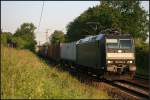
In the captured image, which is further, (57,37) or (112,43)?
(57,37)

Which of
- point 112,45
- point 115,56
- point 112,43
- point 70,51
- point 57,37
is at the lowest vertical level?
point 115,56

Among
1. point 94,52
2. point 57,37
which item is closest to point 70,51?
point 94,52

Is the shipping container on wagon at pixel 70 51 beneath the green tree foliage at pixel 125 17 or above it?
beneath

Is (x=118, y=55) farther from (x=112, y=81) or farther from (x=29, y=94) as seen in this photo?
(x=29, y=94)

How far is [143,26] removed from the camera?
2450 inches

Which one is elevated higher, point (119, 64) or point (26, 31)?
point (26, 31)

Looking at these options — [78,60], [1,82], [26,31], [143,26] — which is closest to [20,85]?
[1,82]

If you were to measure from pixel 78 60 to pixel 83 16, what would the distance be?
57755 millimetres

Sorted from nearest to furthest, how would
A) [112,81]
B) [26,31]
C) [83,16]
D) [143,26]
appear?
[112,81], [143,26], [83,16], [26,31]

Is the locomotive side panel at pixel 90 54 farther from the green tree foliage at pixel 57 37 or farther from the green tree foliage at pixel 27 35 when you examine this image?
the green tree foliage at pixel 57 37

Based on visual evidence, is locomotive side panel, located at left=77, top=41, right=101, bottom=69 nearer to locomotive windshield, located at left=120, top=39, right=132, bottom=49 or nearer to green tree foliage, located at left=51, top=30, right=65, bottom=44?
locomotive windshield, located at left=120, top=39, right=132, bottom=49

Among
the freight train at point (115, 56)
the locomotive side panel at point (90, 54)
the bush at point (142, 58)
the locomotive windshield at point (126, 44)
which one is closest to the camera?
the freight train at point (115, 56)

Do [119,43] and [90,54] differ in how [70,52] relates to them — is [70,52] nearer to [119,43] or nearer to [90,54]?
[90,54]

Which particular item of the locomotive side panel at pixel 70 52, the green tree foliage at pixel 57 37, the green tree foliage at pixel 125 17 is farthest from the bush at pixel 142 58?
the green tree foliage at pixel 57 37
